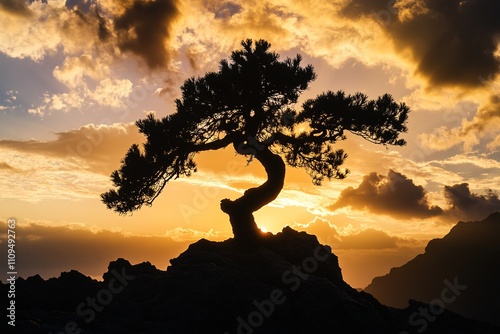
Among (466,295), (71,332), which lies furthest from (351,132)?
(466,295)

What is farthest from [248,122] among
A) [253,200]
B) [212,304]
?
[212,304]

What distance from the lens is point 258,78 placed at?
18.4 metres

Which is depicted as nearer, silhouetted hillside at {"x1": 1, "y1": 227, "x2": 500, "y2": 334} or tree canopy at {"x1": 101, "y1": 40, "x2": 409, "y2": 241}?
silhouetted hillside at {"x1": 1, "y1": 227, "x2": 500, "y2": 334}

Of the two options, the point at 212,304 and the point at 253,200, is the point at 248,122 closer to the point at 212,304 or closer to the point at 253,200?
the point at 253,200

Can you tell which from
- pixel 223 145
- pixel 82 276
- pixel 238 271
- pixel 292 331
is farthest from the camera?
pixel 223 145

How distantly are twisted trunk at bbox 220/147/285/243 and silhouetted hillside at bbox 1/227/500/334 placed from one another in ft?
5.13

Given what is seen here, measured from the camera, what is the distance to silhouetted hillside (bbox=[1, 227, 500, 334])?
12.0 metres

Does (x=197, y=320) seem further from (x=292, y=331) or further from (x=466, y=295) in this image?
(x=466, y=295)

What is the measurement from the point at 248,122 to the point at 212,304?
953cm

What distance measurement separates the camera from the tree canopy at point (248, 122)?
60.1 ft

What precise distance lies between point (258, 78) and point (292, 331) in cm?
1131

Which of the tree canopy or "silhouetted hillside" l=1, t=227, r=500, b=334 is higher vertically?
the tree canopy

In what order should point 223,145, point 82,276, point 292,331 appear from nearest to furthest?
point 292,331 < point 82,276 < point 223,145

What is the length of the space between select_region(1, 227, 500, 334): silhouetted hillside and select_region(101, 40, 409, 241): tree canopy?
4.25 meters
